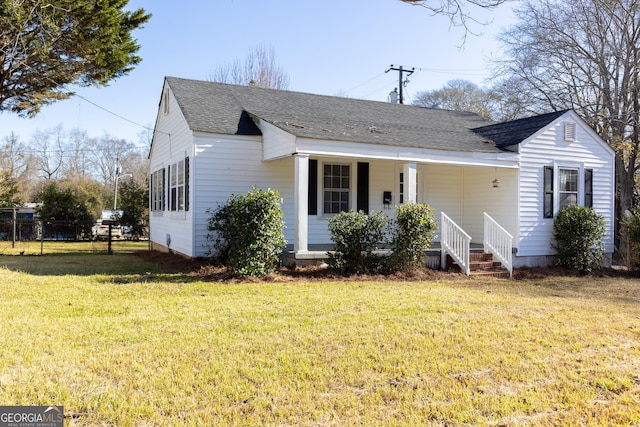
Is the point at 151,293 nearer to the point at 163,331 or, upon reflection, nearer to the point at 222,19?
the point at 163,331


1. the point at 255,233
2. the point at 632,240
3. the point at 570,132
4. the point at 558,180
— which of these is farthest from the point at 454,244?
the point at 632,240

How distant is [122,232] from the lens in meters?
24.3

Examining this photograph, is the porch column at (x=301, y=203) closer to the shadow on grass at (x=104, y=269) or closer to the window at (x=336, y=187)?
the shadow on grass at (x=104, y=269)

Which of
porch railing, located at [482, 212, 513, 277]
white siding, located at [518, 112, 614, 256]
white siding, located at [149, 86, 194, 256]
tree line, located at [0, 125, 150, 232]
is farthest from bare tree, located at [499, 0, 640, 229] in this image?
tree line, located at [0, 125, 150, 232]

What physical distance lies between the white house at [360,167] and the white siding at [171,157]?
54 mm

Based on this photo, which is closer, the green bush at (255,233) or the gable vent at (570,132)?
the green bush at (255,233)

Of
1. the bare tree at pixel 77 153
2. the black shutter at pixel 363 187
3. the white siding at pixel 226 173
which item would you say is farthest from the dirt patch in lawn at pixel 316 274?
the bare tree at pixel 77 153

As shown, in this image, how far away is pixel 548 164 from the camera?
42.4ft

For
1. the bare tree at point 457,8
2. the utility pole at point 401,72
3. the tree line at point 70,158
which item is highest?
the utility pole at point 401,72

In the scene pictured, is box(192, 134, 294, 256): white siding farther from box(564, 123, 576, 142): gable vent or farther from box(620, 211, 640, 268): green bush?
box(620, 211, 640, 268): green bush

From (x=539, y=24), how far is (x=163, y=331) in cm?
2043

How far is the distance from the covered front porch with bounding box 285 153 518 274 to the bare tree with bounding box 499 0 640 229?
24.4 ft

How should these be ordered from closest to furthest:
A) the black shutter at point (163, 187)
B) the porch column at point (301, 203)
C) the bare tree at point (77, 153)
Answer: the porch column at point (301, 203) < the black shutter at point (163, 187) < the bare tree at point (77, 153)

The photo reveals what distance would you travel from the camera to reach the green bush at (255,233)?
30.8 ft
